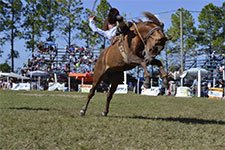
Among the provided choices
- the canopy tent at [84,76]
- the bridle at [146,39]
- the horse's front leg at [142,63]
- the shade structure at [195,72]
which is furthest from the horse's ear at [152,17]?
the canopy tent at [84,76]

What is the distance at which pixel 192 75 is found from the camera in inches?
1716

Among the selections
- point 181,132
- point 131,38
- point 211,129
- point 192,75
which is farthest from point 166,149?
point 192,75

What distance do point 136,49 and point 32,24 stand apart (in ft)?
148

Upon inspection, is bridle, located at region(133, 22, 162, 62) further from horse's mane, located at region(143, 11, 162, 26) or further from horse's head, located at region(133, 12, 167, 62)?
horse's mane, located at region(143, 11, 162, 26)

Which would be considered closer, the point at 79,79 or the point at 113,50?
the point at 113,50

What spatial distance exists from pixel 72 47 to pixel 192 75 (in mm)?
15638

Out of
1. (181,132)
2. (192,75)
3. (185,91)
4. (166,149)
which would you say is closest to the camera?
(166,149)

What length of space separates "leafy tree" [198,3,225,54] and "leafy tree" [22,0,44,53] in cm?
1898

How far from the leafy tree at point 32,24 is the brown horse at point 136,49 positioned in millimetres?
43034

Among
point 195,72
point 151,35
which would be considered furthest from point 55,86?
point 151,35

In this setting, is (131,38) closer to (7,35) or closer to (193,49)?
(193,49)

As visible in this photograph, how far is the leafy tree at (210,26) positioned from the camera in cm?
5038

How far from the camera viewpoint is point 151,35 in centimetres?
1059

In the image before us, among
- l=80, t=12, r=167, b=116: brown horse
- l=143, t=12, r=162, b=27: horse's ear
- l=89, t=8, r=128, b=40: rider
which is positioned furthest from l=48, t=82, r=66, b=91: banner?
l=143, t=12, r=162, b=27: horse's ear
